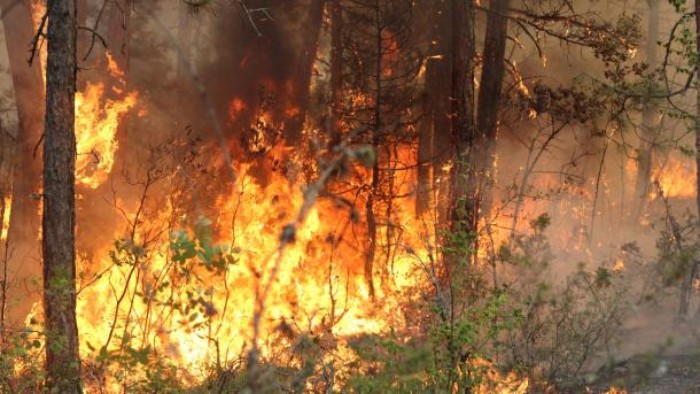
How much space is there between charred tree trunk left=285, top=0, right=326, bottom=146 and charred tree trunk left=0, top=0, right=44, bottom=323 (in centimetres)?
524

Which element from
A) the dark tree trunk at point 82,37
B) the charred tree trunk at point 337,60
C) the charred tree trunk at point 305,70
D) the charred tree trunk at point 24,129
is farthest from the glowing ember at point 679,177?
the charred tree trunk at point 24,129

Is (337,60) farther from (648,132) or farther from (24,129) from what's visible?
(648,132)

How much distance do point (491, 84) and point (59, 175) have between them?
836 cm

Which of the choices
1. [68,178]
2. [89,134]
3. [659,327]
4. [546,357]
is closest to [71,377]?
[68,178]

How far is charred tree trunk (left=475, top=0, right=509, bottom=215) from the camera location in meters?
13.5

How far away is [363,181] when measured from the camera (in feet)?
50.9

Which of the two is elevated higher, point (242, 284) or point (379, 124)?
point (379, 124)

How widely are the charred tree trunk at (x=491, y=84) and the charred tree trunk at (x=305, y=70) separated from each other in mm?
4017

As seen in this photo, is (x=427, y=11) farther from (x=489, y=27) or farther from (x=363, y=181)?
(x=363, y=181)

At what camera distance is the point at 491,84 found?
45.6 ft

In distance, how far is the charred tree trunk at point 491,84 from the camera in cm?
1350

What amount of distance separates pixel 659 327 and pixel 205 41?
518 inches

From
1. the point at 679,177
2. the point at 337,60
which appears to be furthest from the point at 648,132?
the point at 337,60

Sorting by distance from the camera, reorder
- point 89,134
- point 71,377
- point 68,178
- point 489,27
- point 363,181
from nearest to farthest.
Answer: point 71,377 < point 68,178 < point 489,27 < point 89,134 < point 363,181
